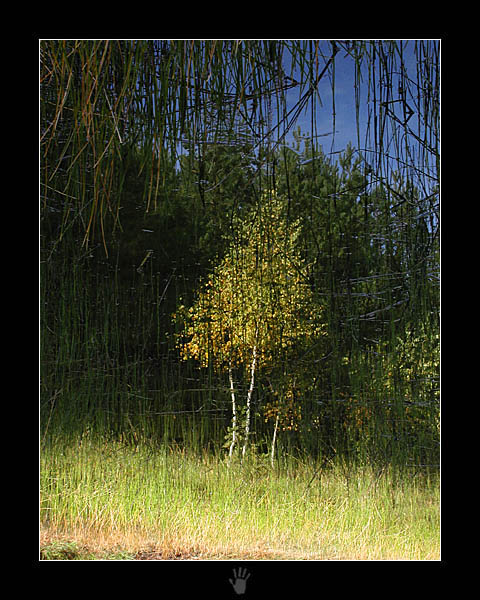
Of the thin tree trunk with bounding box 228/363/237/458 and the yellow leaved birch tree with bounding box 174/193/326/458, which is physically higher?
the yellow leaved birch tree with bounding box 174/193/326/458

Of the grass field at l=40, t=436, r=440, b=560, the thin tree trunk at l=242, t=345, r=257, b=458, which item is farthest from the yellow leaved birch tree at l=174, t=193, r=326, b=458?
the grass field at l=40, t=436, r=440, b=560

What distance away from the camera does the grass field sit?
226 cm

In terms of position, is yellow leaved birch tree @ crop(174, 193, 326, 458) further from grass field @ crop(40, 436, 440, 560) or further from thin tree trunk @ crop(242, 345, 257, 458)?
grass field @ crop(40, 436, 440, 560)

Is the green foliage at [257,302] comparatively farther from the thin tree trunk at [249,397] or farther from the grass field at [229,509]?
the grass field at [229,509]

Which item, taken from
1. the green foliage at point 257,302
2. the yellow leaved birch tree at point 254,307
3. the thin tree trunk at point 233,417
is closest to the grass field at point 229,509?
the thin tree trunk at point 233,417

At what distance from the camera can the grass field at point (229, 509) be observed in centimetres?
226

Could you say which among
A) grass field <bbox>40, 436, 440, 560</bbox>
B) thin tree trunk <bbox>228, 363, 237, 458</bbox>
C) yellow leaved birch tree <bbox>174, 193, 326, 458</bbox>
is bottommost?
grass field <bbox>40, 436, 440, 560</bbox>

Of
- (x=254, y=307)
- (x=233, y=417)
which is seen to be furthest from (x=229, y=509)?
(x=254, y=307)

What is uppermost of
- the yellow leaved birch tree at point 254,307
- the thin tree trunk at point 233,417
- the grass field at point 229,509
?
the yellow leaved birch tree at point 254,307

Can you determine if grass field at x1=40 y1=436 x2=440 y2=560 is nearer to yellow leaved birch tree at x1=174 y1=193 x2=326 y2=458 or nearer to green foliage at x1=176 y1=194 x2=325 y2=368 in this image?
yellow leaved birch tree at x1=174 y1=193 x2=326 y2=458

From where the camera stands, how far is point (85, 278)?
7.83 ft

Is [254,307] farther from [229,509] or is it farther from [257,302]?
[229,509]
